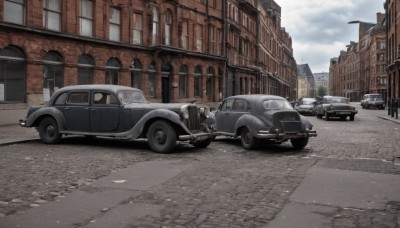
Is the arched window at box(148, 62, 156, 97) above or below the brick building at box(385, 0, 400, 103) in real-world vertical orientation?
below

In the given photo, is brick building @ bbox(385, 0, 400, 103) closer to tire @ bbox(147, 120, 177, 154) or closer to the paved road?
tire @ bbox(147, 120, 177, 154)

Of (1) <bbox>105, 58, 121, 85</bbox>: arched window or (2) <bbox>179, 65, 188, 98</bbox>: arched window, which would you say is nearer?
(1) <bbox>105, 58, 121, 85</bbox>: arched window

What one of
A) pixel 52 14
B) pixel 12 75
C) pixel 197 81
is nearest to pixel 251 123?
pixel 12 75

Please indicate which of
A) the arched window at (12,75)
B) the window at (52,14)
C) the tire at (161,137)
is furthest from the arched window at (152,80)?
the tire at (161,137)

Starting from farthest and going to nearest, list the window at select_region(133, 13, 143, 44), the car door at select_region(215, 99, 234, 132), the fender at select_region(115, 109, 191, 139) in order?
the window at select_region(133, 13, 143, 44) < the car door at select_region(215, 99, 234, 132) < the fender at select_region(115, 109, 191, 139)

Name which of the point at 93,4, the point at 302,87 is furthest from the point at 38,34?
the point at 302,87

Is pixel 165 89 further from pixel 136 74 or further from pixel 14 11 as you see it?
pixel 14 11

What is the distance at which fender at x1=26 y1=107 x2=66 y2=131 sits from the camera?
11922 millimetres

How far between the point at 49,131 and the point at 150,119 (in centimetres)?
348

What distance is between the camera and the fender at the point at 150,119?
10359mm

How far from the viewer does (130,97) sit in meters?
11.6

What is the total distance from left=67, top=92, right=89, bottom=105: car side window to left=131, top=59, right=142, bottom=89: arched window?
50.3 ft

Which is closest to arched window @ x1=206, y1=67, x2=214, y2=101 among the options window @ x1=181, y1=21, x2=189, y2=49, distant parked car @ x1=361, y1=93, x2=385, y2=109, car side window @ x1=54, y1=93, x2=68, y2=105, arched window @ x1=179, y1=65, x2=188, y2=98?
arched window @ x1=179, y1=65, x2=188, y2=98

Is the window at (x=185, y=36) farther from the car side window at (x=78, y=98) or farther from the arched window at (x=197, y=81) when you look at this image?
the car side window at (x=78, y=98)
